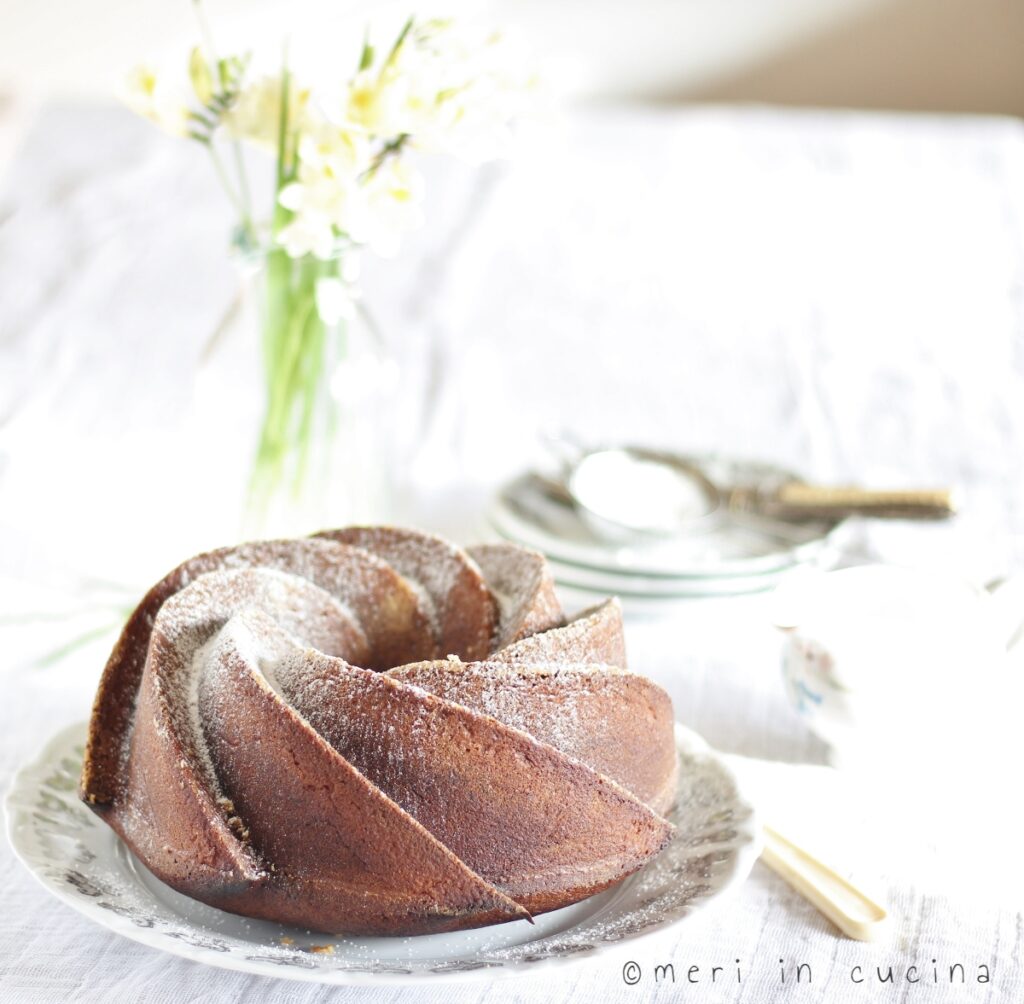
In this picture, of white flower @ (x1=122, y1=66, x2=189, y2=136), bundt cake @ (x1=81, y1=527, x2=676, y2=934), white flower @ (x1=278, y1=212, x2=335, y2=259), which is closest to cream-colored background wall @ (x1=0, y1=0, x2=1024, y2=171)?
white flower @ (x1=122, y1=66, x2=189, y2=136)

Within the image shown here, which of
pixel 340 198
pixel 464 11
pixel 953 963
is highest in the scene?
pixel 464 11

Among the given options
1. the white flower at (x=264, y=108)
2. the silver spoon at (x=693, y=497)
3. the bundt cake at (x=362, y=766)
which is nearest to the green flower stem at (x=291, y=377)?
the white flower at (x=264, y=108)

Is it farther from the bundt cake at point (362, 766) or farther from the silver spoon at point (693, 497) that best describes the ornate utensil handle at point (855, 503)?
the bundt cake at point (362, 766)

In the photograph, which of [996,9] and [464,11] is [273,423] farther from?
[996,9]

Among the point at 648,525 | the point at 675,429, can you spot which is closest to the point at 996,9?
the point at 675,429

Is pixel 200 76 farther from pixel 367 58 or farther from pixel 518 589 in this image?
pixel 518 589

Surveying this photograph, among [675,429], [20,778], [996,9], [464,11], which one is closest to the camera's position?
[20,778]

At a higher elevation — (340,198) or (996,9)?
(996,9)
